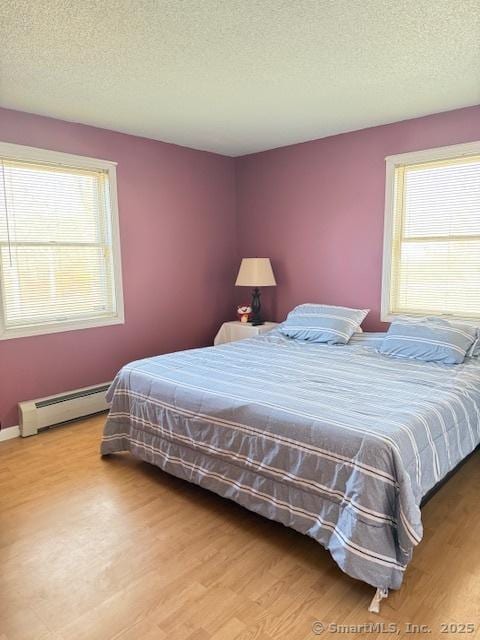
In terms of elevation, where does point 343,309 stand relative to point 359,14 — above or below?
below

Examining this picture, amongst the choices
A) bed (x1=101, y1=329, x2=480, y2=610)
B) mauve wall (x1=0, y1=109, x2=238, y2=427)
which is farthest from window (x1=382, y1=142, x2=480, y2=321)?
mauve wall (x1=0, y1=109, x2=238, y2=427)

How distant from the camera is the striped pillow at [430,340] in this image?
2.88 meters

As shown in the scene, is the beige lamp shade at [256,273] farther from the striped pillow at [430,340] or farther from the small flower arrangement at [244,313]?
the striped pillow at [430,340]

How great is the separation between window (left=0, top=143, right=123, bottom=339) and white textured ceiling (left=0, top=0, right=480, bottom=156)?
41 cm

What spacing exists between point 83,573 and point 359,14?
9.02 feet

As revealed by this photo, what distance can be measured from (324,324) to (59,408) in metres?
2.25

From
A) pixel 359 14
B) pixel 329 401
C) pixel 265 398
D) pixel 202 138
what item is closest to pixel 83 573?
pixel 265 398

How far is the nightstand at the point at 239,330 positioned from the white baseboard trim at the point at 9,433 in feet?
6.49

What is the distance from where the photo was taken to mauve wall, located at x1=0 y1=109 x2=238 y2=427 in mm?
3336

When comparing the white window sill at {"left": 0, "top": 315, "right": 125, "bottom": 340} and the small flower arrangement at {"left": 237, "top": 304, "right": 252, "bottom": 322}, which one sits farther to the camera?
the small flower arrangement at {"left": 237, "top": 304, "right": 252, "bottom": 322}

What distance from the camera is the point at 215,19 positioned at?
1.97 metres

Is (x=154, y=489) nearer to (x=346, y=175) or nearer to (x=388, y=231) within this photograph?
(x=388, y=231)

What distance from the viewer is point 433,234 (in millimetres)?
3475

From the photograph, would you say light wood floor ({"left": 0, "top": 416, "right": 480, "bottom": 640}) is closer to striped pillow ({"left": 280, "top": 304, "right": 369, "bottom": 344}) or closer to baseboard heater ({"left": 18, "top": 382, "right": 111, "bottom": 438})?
baseboard heater ({"left": 18, "top": 382, "right": 111, "bottom": 438})
